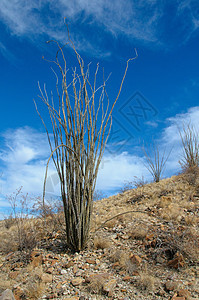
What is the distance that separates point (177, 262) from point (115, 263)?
35.5 inches

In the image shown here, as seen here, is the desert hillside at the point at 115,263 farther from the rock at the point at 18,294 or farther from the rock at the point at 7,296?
the rock at the point at 7,296

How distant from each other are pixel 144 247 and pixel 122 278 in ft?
2.84

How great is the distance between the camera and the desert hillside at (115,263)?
2.92 metres

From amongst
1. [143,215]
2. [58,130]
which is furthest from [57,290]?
[143,215]

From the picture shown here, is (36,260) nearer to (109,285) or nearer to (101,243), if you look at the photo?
(101,243)

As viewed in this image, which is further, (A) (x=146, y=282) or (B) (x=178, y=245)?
(B) (x=178, y=245)

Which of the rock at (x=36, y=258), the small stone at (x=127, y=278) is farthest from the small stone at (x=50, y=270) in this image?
the small stone at (x=127, y=278)

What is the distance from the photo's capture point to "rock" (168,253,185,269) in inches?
131

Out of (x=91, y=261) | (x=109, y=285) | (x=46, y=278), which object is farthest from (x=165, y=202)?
(x=46, y=278)

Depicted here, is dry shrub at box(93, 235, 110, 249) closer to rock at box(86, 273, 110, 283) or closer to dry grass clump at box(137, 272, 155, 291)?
rock at box(86, 273, 110, 283)

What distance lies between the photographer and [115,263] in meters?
3.46

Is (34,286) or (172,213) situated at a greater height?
(172,213)

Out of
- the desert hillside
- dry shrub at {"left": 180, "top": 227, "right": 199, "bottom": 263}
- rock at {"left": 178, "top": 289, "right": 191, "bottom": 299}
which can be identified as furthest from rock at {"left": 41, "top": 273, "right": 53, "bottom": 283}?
dry shrub at {"left": 180, "top": 227, "right": 199, "bottom": 263}

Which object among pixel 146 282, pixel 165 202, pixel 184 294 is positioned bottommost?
pixel 184 294
